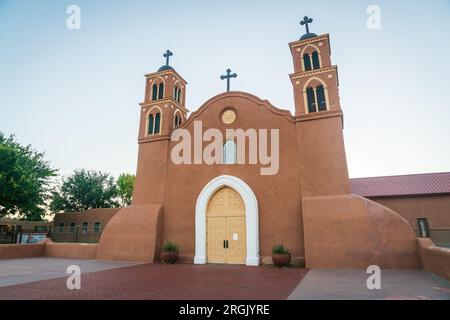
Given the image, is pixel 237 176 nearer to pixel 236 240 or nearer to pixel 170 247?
pixel 236 240

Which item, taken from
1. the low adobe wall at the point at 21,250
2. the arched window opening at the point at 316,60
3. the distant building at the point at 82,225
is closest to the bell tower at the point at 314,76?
the arched window opening at the point at 316,60

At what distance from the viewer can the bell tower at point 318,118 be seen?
43.2 ft

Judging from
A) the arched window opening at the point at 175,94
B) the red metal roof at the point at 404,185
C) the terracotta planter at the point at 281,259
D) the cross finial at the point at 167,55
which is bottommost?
the terracotta planter at the point at 281,259

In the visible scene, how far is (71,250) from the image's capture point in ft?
56.3

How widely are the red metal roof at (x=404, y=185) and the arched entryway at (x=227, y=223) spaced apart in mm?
12355

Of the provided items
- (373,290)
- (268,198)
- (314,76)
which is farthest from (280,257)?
(314,76)

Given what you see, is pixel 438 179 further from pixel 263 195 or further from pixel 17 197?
pixel 17 197

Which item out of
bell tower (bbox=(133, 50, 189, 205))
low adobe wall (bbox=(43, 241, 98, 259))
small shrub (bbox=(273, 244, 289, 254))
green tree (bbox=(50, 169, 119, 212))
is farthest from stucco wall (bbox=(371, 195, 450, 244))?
green tree (bbox=(50, 169, 119, 212))

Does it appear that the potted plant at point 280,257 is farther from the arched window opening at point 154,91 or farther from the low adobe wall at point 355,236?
the arched window opening at point 154,91

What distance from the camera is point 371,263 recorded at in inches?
438

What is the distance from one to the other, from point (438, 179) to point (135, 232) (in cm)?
2324

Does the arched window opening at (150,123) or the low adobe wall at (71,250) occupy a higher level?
the arched window opening at (150,123)

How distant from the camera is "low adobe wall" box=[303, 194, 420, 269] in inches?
436

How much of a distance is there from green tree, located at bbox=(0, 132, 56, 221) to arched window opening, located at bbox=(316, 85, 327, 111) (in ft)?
72.2
